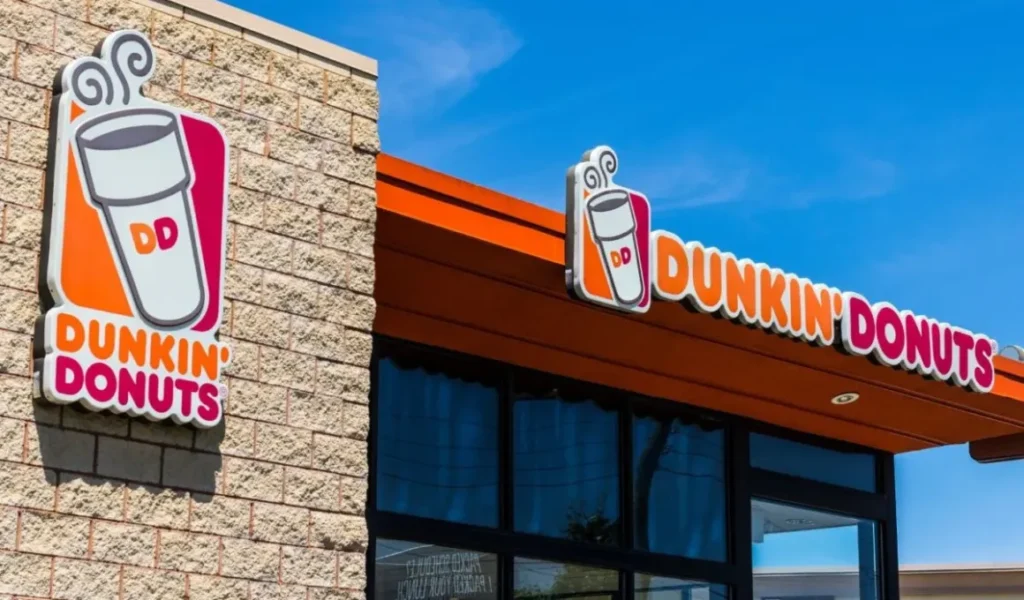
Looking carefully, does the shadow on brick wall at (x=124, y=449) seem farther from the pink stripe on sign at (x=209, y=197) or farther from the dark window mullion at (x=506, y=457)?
the dark window mullion at (x=506, y=457)

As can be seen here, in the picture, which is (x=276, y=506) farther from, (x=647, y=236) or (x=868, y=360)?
(x=868, y=360)

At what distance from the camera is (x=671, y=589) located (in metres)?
12.6

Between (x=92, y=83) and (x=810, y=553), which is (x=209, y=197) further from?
(x=810, y=553)

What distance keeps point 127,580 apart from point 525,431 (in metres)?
5.05

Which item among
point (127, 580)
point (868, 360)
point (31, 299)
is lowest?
point (127, 580)

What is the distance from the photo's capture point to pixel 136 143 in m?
7.50

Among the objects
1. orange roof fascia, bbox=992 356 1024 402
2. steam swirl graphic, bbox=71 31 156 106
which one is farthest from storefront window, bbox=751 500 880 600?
steam swirl graphic, bbox=71 31 156 106

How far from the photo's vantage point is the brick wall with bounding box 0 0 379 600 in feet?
23.1

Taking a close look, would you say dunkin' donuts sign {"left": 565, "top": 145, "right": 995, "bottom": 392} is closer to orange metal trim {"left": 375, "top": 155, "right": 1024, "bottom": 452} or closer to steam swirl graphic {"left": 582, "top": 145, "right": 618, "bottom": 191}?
steam swirl graphic {"left": 582, "top": 145, "right": 618, "bottom": 191}

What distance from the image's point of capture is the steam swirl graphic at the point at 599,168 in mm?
9594

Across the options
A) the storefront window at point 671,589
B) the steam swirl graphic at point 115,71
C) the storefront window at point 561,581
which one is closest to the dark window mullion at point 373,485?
the storefront window at point 561,581

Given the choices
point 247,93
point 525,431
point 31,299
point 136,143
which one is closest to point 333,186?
point 247,93

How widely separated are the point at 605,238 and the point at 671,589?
412 centimetres

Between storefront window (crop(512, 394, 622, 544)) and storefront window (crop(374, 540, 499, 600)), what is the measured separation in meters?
0.50
